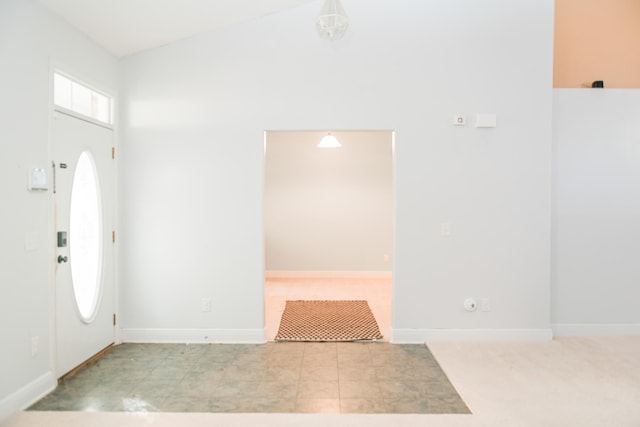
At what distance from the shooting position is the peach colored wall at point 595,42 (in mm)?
4676

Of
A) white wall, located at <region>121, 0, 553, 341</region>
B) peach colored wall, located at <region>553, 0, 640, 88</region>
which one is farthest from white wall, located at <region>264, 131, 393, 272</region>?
white wall, located at <region>121, 0, 553, 341</region>

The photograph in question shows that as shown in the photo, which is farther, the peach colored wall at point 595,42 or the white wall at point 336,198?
the white wall at point 336,198

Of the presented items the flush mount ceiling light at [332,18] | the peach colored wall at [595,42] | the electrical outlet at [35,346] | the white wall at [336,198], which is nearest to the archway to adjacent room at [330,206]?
the white wall at [336,198]

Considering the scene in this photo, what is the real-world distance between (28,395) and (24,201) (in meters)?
1.26

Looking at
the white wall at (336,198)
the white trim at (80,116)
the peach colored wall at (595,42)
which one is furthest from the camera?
the white wall at (336,198)

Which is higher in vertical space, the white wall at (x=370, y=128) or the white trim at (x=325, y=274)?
the white wall at (x=370, y=128)

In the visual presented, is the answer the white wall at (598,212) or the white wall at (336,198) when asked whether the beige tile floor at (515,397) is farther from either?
the white wall at (336,198)

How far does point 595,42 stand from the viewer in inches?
184

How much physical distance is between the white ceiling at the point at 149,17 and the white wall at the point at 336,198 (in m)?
3.24

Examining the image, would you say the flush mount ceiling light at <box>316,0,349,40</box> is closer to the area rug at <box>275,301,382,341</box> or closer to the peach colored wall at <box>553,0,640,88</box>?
→ the area rug at <box>275,301,382,341</box>

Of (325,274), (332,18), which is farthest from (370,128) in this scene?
(325,274)

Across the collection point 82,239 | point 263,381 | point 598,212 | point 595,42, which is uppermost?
point 595,42

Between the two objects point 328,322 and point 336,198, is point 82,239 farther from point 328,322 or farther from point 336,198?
point 336,198

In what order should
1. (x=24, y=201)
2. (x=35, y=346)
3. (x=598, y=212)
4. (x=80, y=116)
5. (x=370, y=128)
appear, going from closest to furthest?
(x=24, y=201), (x=35, y=346), (x=80, y=116), (x=370, y=128), (x=598, y=212)
